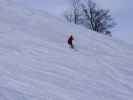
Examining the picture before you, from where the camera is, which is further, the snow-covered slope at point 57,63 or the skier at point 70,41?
the skier at point 70,41

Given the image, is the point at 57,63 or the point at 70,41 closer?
the point at 57,63

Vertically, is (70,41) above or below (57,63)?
above

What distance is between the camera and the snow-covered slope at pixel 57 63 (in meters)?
10.0

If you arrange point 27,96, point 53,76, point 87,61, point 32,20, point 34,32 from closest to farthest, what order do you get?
point 27,96, point 53,76, point 87,61, point 34,32, point 32,20

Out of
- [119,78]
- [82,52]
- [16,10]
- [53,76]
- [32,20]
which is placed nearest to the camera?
[53,76]

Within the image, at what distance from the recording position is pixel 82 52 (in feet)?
51.5

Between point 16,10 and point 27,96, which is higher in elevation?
point 16,10

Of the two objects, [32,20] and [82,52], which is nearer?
[82,52]

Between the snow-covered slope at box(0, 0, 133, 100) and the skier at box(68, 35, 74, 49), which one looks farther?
the skier at box(68, 35, 74, 49)

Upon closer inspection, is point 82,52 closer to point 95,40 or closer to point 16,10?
point 95,40

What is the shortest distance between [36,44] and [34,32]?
94.9 inches

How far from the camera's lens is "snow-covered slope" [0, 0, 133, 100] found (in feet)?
32.9

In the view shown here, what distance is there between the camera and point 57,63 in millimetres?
13422

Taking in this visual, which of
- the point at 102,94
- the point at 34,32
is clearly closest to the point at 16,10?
the point at 34,32
